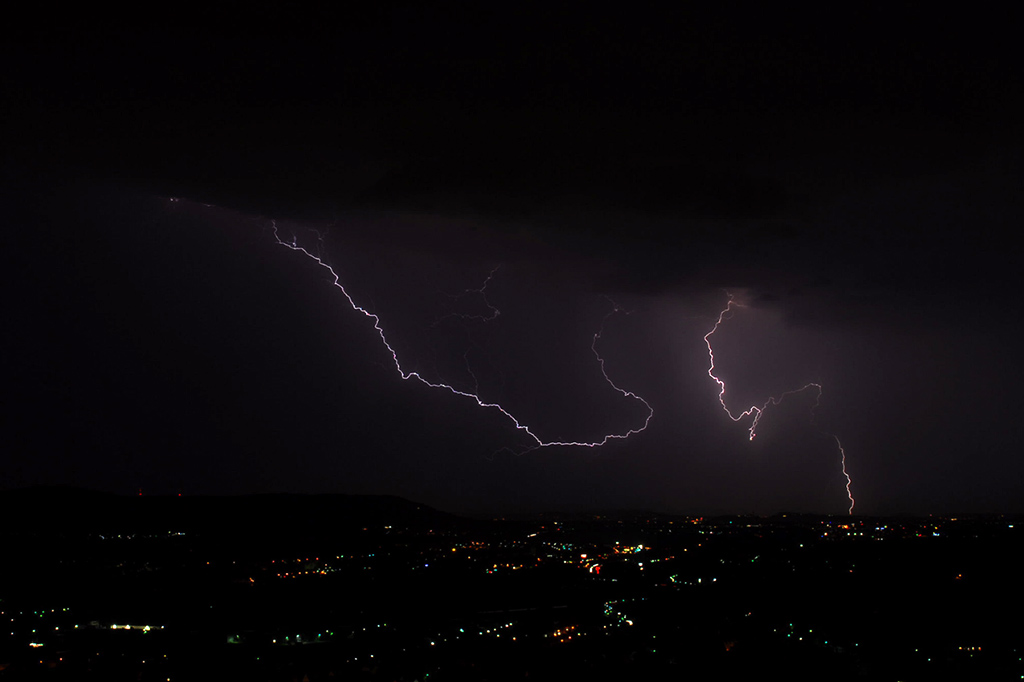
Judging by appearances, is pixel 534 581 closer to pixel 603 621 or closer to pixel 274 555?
pixel 603 621

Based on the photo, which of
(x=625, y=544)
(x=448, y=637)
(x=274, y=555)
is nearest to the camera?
(x=448, y=637)

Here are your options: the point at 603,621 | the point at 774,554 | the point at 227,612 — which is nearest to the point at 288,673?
the point at 227,612

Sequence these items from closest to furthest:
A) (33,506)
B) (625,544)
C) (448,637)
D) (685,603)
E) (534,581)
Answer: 1. (448,637)
2. (685,603)
3. (534,581)
4. (33,506)
5. (625,544)

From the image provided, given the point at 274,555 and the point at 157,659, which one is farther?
the point at 274,555

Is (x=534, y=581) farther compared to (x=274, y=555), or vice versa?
(x=274, y=555)

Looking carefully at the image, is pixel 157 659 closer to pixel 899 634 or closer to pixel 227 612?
pixel 227 612

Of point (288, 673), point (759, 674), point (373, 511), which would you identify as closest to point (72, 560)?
point (288, 673)
